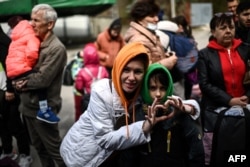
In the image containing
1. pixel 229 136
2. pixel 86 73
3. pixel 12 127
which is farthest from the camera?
pixel 86 73

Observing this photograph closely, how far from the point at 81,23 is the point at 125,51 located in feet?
43.9

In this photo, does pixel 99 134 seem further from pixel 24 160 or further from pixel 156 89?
pixel 24 160

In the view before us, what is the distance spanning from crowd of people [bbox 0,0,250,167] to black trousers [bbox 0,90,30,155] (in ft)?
0.04

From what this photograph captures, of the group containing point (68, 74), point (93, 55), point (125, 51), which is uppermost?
point (125, 51)

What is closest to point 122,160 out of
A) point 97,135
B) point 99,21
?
point 97,135

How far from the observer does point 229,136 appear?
2527mm

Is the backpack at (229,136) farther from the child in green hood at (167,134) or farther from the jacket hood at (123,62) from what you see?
the jacket hood at (123,62)

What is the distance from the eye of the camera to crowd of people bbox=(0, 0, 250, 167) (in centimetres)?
203

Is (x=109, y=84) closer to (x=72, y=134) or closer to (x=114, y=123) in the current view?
(x=114, y=123)

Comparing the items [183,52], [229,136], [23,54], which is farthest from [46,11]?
[229,136]

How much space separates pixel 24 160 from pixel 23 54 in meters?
1.45

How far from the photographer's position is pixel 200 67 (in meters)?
3.10

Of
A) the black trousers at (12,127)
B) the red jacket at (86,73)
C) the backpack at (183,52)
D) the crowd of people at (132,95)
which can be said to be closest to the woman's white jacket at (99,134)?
the crowd of people at (132,95)

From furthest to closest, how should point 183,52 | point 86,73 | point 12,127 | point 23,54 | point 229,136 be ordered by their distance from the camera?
point 86,73 < point 12,127 < point 183,52 < point 23,54 < point 229,136
